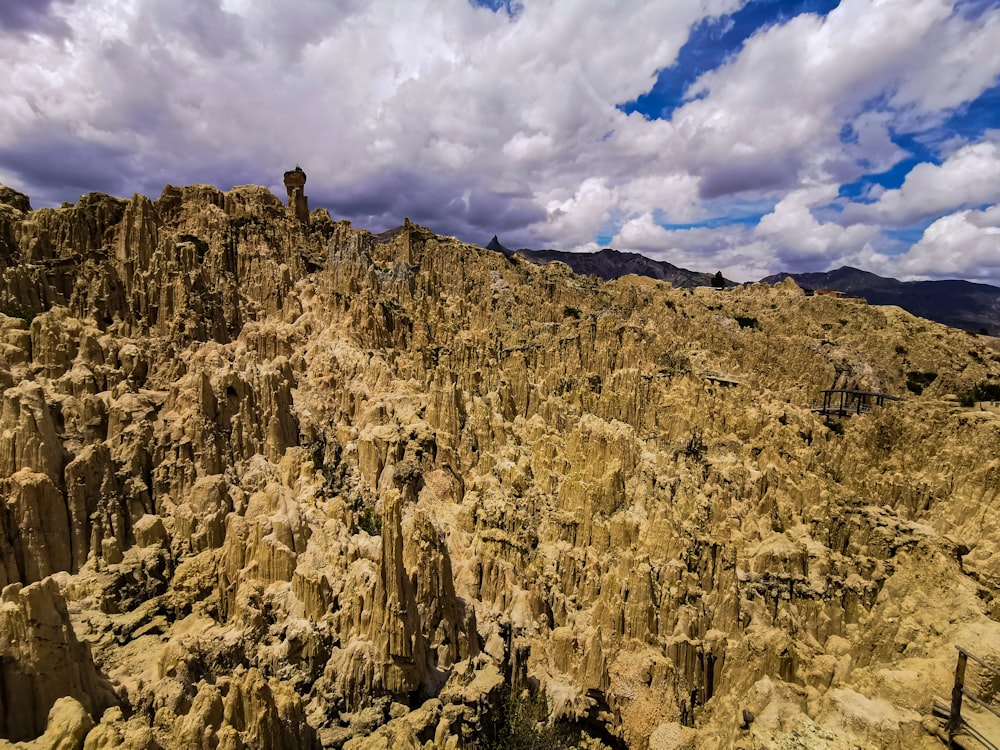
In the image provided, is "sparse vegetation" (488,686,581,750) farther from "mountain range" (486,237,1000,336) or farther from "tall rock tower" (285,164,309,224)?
"mountain range" (486,237,1000,336)

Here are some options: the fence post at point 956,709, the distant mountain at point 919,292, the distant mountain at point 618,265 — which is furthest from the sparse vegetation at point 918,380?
the distant mountain at point 919,292

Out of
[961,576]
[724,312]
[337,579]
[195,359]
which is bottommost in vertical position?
[337,579]

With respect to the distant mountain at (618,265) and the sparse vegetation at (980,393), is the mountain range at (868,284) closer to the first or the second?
the distant mountain at (618,265)

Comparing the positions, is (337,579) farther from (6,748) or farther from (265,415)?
(6,748)

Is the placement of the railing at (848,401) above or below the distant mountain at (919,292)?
below

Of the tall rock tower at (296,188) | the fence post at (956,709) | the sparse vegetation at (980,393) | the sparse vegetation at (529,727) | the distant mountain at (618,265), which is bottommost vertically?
the sparse vegetation at (529,727)

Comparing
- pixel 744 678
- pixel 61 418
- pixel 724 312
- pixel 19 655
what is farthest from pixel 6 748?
pixel 724 312
